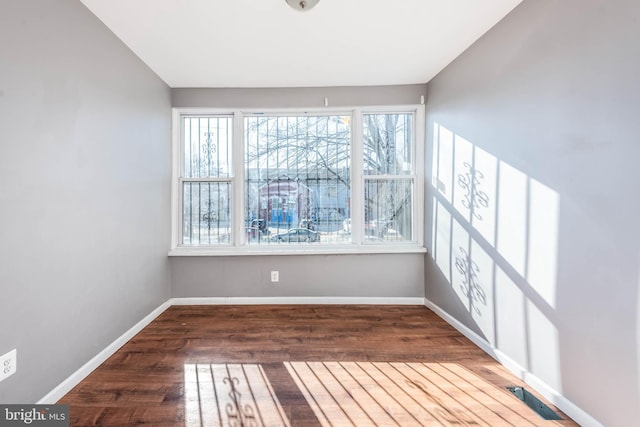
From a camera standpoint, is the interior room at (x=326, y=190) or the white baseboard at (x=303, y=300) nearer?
the interior room at (x=326, y=190)

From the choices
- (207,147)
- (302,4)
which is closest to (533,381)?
(302,4)

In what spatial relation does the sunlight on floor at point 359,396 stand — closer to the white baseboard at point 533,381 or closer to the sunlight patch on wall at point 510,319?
the white baseboard at point 533,381

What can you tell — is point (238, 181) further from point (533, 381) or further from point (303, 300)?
point (533, 381)

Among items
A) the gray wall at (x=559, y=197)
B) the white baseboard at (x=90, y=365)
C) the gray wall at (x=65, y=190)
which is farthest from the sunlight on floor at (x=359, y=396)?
the gray wall at (x=65, y=190)

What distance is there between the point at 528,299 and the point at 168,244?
10.8 feet

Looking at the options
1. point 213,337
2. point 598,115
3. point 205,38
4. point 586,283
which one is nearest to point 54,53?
point 205,38

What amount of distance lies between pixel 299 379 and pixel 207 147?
Result: 2.61 m

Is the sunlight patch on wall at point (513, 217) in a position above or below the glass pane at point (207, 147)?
below

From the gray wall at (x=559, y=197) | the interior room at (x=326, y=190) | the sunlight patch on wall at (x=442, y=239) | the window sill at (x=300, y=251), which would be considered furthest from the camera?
the window sill at (x=300, y=251)

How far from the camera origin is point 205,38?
214cm

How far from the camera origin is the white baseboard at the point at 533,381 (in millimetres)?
1429

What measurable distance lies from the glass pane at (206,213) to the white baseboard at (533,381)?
8.58ft

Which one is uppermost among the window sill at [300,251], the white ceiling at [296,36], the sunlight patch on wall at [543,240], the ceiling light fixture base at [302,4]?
the white ceiling at [296,36]

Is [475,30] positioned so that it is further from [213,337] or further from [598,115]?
[213,337]
